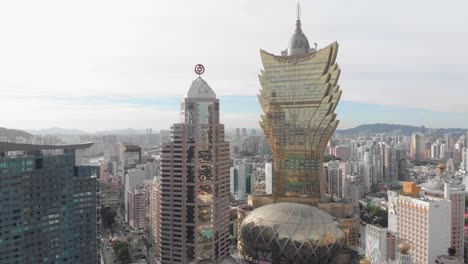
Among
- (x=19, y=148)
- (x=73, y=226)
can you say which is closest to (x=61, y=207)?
(x=73, y=226)

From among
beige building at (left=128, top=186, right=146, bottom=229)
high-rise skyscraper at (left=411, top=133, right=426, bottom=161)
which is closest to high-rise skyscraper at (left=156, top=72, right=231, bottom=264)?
beige building at (left=128, top=186, right=146, bottom=229)

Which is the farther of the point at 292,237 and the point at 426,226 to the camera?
the point at 426,226

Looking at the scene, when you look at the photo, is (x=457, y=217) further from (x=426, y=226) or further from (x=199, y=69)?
(x=199, y=69)

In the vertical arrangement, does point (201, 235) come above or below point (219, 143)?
below

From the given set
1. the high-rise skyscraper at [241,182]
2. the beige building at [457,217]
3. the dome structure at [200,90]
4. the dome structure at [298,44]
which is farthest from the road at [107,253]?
the beige building at [457,217]

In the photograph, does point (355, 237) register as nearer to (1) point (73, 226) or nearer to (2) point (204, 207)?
(2) point (204, 207)

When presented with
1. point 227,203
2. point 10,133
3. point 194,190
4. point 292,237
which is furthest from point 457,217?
point 10,133
